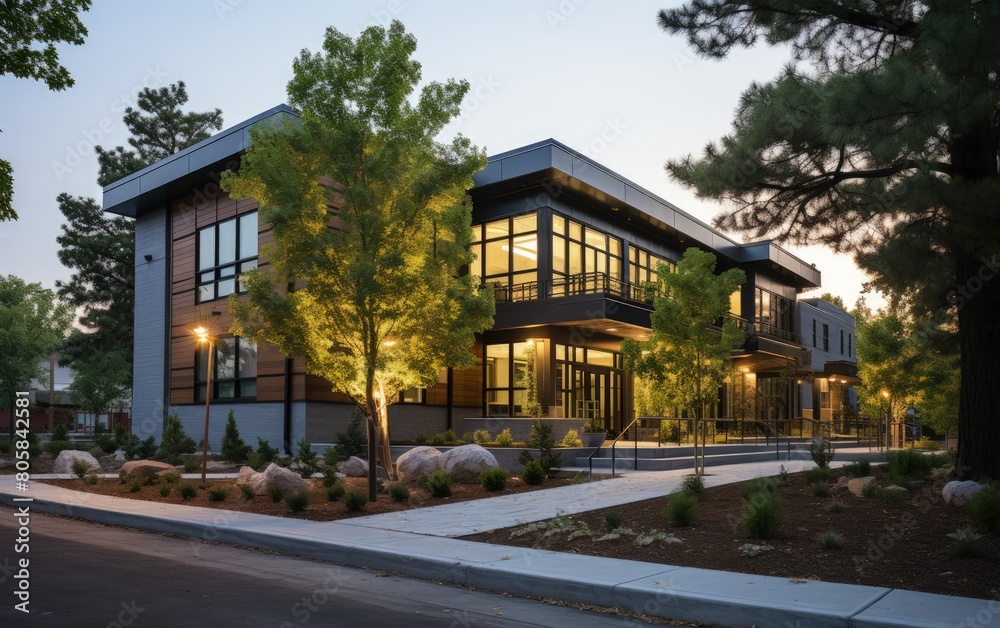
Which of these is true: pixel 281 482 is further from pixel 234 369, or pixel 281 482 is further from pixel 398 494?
Answer: pixel 234 369

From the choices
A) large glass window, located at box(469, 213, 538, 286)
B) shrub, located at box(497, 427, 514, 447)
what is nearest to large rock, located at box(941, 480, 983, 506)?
shrub, located at box(497, 427, 514, 447)

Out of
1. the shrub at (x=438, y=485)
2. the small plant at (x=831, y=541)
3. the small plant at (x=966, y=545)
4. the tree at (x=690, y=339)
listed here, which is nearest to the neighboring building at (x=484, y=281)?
the tree at (x=690, y=339)

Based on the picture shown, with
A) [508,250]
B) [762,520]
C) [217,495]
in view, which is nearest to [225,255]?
[508,250]

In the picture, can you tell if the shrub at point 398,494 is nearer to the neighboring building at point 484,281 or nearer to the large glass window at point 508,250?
the neighboring building at point 484,281

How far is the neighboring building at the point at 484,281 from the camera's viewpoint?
25.3 m

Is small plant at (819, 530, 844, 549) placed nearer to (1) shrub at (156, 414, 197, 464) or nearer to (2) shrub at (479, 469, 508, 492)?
(2) shrub at (479, 469, 508, 492)

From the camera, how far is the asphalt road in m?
6.49

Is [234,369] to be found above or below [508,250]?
below

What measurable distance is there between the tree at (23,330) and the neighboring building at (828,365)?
41543 millimetres

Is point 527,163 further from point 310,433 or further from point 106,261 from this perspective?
point 106,261

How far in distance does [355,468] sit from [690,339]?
9.98 meters

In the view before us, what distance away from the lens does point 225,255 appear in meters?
27.9

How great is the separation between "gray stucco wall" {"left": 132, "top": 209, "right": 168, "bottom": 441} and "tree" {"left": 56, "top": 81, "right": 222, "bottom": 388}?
806 inches

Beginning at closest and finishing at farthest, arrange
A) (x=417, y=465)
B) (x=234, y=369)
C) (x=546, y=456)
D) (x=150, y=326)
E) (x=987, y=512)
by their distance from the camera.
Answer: (x=987, y=512) < (x=417, y=465) < (x=546, y=456) < (x=234, y=369) < (x=150, y=326)
